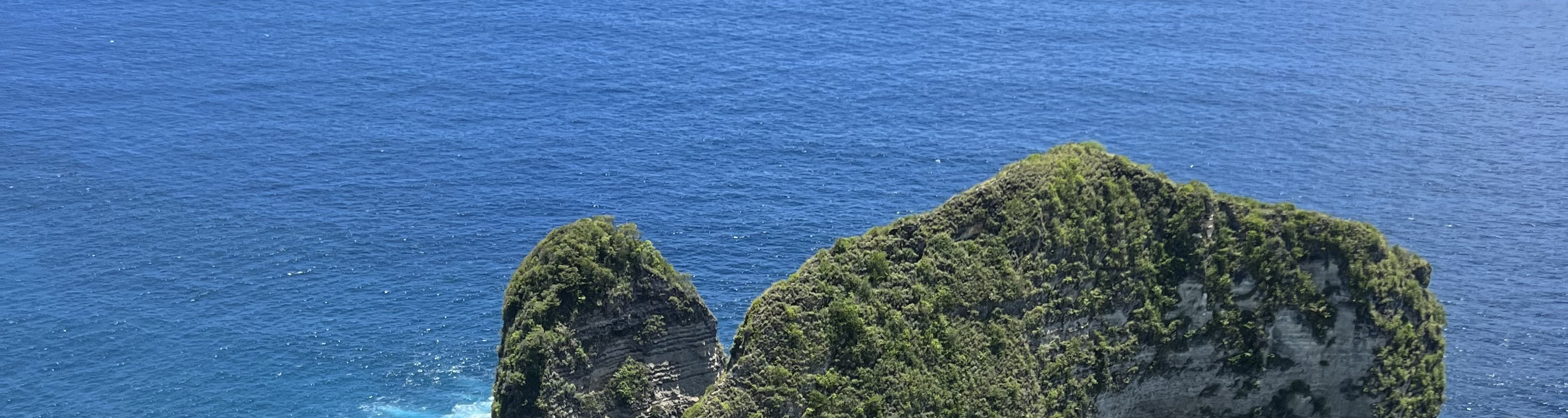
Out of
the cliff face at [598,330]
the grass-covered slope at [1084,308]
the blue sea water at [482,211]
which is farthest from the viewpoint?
the blue sea water at [482,211]

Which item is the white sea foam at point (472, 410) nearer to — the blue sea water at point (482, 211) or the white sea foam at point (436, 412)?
the white sea foam at point (436, 412)

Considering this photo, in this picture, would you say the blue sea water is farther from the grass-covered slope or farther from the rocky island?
the grass-covered slope

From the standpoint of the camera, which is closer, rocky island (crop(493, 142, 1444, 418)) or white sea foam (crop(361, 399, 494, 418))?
rocky island (crop(493, 142, 1444, 418))

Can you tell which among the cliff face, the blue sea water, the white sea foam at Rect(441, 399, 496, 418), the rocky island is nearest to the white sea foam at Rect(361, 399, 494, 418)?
the white sea foam at Rect(441, 399, 496, 418)

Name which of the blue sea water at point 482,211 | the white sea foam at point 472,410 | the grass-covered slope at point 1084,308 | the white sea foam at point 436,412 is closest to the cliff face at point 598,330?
the grass-covered slope at point 1084,308

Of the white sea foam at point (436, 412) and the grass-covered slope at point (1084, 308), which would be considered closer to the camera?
the grass-covered slope at point (1084, 308)

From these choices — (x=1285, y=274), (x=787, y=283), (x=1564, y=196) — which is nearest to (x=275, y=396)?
(x=787, y=283)
